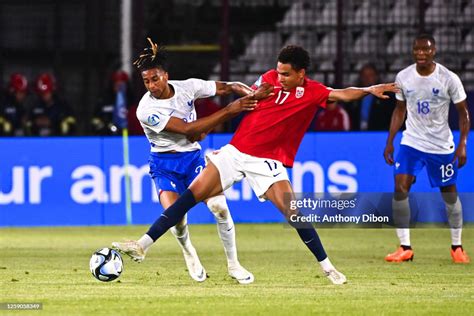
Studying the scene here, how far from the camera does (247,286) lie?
36.8ft

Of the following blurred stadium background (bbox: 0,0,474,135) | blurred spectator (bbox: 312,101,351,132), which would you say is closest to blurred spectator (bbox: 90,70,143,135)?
blurred stadium background (bbox: 0,0,474,135)

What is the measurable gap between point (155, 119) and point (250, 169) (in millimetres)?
1029

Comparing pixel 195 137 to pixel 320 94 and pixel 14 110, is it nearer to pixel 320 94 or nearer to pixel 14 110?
pixel 320 94

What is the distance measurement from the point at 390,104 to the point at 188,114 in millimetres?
8825

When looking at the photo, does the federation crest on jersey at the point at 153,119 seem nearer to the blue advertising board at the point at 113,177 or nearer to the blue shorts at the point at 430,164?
the blue shorts at the point at 430,164

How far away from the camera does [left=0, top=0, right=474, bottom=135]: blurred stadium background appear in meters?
23.0

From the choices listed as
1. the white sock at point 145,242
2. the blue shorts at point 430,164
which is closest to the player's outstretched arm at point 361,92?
the white sock at point 145,242

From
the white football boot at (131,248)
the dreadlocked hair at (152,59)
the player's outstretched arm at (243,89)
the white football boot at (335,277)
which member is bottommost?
the white football boot at (335,277)

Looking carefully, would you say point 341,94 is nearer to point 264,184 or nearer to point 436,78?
point 264,184

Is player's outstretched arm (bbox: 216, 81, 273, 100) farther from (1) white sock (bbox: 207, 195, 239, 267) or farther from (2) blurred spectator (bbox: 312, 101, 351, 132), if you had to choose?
(2) blurred spectator (bbox: 312, 101, 351, 132)

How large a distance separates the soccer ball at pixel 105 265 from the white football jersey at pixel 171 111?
4.55ft

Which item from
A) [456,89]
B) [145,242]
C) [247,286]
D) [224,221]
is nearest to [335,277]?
[247,286]

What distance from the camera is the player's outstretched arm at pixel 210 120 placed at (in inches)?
426

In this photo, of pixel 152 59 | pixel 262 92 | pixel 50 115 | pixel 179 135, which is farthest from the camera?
pixel 50 115
